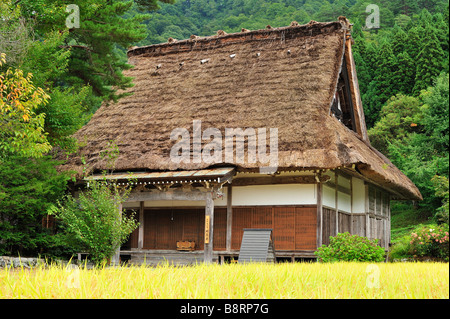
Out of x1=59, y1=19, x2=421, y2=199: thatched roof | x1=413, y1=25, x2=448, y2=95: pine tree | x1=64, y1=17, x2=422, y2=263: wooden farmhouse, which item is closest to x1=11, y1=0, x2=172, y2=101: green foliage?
x1=59, y1=19, x2=421, y2=199: thatched roof

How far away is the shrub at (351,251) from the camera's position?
9.89m

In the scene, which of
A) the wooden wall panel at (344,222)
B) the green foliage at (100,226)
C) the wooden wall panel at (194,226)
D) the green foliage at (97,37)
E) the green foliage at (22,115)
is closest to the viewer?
the green foliage at (22,115)

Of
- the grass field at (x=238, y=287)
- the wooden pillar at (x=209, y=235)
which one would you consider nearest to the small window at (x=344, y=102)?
the wooden pillar at (x=209, y=235)

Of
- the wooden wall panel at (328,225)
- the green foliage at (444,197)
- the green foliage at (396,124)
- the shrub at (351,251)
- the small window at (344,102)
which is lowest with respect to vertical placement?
the shrub at (351,251)

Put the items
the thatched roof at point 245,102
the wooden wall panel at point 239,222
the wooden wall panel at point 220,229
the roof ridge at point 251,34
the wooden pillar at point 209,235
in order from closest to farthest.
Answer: the wooden pillar at point 209,235, the thatched roof at point 245,102, the wooden wall panel at point 239,222, the wooden wall panel at point 220,229, the roof ridge at point 251,34

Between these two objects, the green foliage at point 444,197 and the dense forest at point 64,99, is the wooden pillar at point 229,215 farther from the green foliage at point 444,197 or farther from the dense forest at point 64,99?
the green foliage at point 444,197

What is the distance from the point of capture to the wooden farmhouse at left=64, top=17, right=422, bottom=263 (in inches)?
494

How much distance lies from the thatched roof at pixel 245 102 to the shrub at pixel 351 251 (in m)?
2.06

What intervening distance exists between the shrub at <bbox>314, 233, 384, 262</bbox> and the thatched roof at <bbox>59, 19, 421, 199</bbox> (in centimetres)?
206

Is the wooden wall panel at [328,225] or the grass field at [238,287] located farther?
the wooden wall panel at [328,225]

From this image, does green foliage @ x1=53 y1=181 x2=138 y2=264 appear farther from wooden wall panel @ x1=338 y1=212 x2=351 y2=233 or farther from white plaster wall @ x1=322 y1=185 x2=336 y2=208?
wooden wall panel @ x1=338 y1=212 x2=351 y2=233

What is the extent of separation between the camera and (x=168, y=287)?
4047 millimetres
